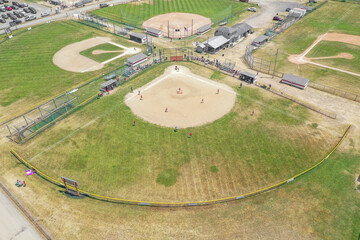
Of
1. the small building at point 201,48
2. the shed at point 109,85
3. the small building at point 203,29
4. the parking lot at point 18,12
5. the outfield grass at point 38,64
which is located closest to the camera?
the shed at point 109,85

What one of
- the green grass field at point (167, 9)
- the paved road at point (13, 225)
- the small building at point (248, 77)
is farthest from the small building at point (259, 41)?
the paved road at point (13, 225)

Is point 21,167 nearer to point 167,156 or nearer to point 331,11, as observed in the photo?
point 167,156

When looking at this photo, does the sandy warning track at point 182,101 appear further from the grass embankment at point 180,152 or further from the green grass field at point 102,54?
the green grass field at point 102,54

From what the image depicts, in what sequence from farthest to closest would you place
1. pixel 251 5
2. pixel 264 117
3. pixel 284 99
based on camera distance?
pixel 251 5
pixel 284 99
pixel 264 117

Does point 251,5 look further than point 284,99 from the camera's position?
Yes

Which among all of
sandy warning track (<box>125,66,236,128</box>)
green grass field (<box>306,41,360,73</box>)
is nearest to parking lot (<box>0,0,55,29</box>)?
sandy warning track (<box>125,66,236,128</box>)

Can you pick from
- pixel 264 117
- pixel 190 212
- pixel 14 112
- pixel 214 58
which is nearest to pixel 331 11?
pixel 214 58
